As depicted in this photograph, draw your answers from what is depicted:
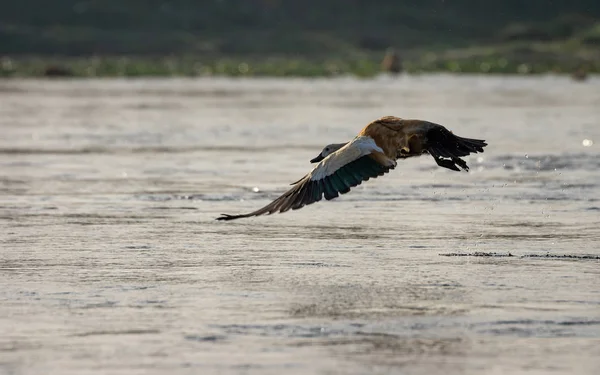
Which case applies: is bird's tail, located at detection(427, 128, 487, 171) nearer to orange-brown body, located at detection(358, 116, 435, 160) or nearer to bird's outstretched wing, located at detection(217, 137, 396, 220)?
orange-brown body, located at detection(358, 116, 435, 160)

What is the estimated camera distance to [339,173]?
1042cm

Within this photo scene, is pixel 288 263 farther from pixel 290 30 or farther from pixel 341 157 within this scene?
pixel 290 30

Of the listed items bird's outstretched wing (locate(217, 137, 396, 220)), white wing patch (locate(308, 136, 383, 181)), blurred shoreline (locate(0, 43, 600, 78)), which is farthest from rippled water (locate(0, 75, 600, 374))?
blurred shoreline (locate(0, 43, 600, 78))

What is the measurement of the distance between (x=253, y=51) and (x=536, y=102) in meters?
75.5

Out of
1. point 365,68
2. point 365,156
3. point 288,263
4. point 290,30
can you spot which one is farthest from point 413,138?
point 290,30

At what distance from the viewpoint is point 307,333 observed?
8219 mm

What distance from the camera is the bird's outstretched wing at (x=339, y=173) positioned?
406 inches

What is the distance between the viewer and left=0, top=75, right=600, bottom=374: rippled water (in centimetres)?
779

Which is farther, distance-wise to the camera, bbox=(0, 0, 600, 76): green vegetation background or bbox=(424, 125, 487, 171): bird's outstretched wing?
bbox=(0, 0, 600, 76): green vegetation background

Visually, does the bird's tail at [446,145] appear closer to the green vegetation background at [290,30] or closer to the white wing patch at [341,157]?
the white wing patch at [341,157]

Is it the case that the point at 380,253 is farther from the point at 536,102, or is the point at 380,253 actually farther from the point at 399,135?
the point at 536,102

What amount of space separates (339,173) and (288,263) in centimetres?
85

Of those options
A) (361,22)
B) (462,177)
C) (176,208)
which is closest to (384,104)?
(462,177)

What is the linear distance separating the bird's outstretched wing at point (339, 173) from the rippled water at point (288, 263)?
21.7 inches
